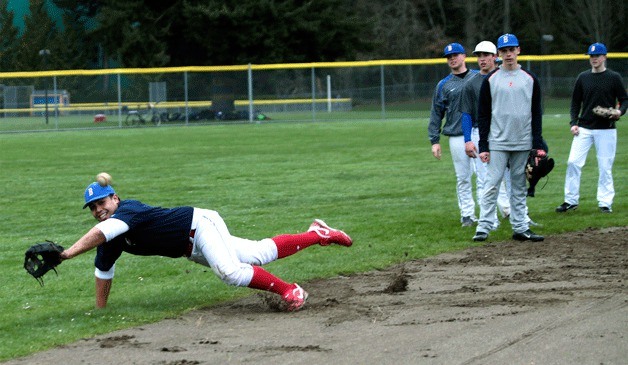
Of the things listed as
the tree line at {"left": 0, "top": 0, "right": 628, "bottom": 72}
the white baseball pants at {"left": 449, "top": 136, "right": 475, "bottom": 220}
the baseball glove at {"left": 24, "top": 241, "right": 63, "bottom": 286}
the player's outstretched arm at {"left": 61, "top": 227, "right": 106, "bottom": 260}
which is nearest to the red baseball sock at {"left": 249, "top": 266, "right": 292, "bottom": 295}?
the player's outstretched arm at {"left": 61, "top": 227, "right": 106, "bottom": 260}

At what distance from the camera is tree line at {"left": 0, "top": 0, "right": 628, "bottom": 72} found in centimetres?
4950

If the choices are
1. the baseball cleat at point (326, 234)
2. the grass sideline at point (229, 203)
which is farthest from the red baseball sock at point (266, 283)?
the baseball cleat at point (326, 234)

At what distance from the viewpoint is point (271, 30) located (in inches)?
1962

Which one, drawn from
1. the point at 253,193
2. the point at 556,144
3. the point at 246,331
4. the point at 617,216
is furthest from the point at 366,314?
the point at 556,144

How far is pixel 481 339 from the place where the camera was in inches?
257

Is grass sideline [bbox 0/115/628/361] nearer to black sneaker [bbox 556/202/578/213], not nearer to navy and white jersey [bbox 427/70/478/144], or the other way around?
black sneaker [bbox 556/202/578/213]

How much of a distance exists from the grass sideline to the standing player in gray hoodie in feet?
1.99

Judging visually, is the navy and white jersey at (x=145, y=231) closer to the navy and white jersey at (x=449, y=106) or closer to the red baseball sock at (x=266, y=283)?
the red baseball sock at (x=266, y=283)

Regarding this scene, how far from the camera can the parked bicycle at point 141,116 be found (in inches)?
1574

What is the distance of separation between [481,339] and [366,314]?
116cm

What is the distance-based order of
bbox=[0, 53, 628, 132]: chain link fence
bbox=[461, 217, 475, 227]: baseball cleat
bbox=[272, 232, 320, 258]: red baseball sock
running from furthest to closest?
1. bbox=[0, 53, 628, 132]: chain link fence
2. bbox=[461, 217, 475, 227]: baseball cleat
3. bbox=[272, 232, 320, 258]: red baseball sock

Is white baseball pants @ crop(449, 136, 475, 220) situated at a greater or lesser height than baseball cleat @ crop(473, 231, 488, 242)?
greater

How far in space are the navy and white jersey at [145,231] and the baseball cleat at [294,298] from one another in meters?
0.83

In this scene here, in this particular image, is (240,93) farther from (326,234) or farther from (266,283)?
(266,283)
